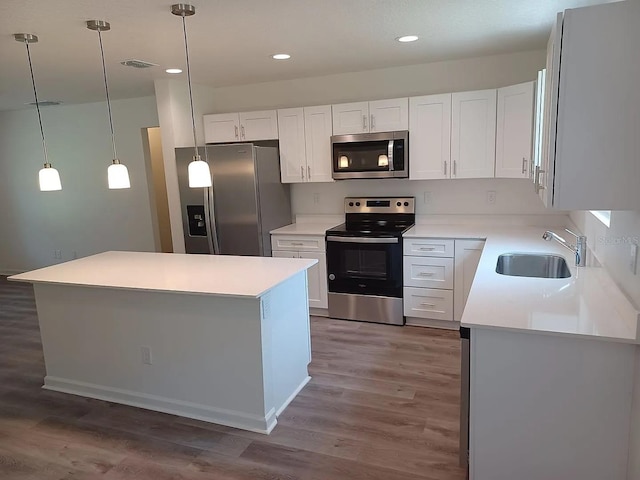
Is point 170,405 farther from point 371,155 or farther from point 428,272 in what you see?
point 371,155

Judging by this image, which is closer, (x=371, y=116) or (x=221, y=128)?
(x=371, y=116)

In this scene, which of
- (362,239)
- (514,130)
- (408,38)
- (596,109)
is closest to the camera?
(596,109)

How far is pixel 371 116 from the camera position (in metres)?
4.16

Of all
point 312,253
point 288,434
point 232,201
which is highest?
point 232,201

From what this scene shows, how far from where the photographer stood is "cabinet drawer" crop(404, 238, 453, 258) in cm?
383

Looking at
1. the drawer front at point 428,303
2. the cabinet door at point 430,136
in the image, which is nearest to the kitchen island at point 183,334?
the drawer front at point 428,303

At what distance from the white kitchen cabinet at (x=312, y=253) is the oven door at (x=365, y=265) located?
0.27 feet

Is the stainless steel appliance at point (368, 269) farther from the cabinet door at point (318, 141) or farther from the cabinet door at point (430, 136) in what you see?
the cabinet door at point (318, 141)

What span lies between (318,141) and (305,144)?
14 cm

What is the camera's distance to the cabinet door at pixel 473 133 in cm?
380

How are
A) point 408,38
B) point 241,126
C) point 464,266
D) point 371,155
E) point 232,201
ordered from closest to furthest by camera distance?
point 408,38, point 464,266, point 371,155, point 232,201, point 241,126

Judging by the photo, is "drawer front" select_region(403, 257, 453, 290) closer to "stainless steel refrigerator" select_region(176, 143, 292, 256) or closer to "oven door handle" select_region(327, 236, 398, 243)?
"oven door handle" select_region(327, 236, 398, 243)

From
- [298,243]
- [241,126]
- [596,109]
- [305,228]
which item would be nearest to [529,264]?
[596,109]

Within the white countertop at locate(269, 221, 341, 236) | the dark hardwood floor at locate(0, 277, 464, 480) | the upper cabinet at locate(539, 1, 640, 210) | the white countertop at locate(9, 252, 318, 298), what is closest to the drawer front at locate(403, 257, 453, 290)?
the dark hardwood floor at locate(0, 277, 464, 480)
